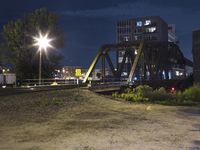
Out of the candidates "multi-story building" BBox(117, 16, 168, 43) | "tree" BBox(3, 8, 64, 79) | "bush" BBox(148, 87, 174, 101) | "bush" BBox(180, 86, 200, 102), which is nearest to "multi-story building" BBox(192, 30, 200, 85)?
"bush" BBox(180, 86, 200, 102)

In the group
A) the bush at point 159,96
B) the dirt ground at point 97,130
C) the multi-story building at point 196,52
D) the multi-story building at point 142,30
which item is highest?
the multi-story building at point 142,30

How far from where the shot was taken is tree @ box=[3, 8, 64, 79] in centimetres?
6344

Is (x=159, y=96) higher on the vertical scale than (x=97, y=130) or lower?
higher

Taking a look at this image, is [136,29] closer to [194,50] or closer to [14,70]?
[14,70]

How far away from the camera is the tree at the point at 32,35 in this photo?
6344 cm

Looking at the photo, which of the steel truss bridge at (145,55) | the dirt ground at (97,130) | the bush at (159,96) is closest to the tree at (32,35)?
the steel truss bridge at (145,55)

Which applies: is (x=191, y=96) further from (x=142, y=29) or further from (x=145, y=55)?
(x=142, y=29)

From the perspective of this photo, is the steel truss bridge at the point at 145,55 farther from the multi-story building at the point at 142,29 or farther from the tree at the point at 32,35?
the multi-story building at the point at 142,29

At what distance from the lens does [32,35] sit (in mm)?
64375

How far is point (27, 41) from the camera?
6450 cm

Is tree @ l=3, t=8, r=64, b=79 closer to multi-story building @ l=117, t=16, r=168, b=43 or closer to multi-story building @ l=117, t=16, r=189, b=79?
multi-story building @ l=117, t=16, r=189, b=79

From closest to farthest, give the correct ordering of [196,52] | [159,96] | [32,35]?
[159,96] < [196,52] < [32,35]

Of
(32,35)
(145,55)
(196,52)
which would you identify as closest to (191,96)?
(196,52)

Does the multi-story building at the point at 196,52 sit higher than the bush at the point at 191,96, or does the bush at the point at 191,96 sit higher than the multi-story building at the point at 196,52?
the multi-story building at the point at 196,52
